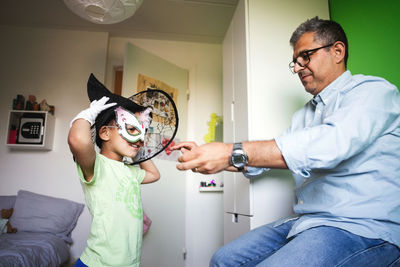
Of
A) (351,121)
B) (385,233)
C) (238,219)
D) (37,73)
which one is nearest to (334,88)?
(351,121)

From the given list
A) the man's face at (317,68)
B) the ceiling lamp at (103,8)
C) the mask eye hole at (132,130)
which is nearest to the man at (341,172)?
the man's face at (317,68)

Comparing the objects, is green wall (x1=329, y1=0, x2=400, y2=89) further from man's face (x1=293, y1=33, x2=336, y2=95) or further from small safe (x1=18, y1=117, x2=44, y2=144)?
small safe (x1=18, y1=117, x2=44, y2=144)

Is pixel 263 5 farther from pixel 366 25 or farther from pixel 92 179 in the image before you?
pixel 92 179

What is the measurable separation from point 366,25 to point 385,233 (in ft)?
3.67

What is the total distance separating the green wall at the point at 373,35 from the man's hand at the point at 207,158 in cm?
91

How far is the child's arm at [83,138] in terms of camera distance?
2.93ft

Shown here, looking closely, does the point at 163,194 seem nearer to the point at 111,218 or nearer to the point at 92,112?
the point at 111,218

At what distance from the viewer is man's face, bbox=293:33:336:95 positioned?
3.66 ft

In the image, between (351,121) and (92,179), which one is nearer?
(351,121)

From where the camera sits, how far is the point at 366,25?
1375 mm

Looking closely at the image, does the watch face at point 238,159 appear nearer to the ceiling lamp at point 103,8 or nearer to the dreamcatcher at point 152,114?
the dreamcatcher at point 152,114

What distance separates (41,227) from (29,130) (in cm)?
93

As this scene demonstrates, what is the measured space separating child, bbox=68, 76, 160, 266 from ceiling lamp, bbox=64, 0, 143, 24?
2.59ft

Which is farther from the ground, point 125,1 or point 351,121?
point 125,1
